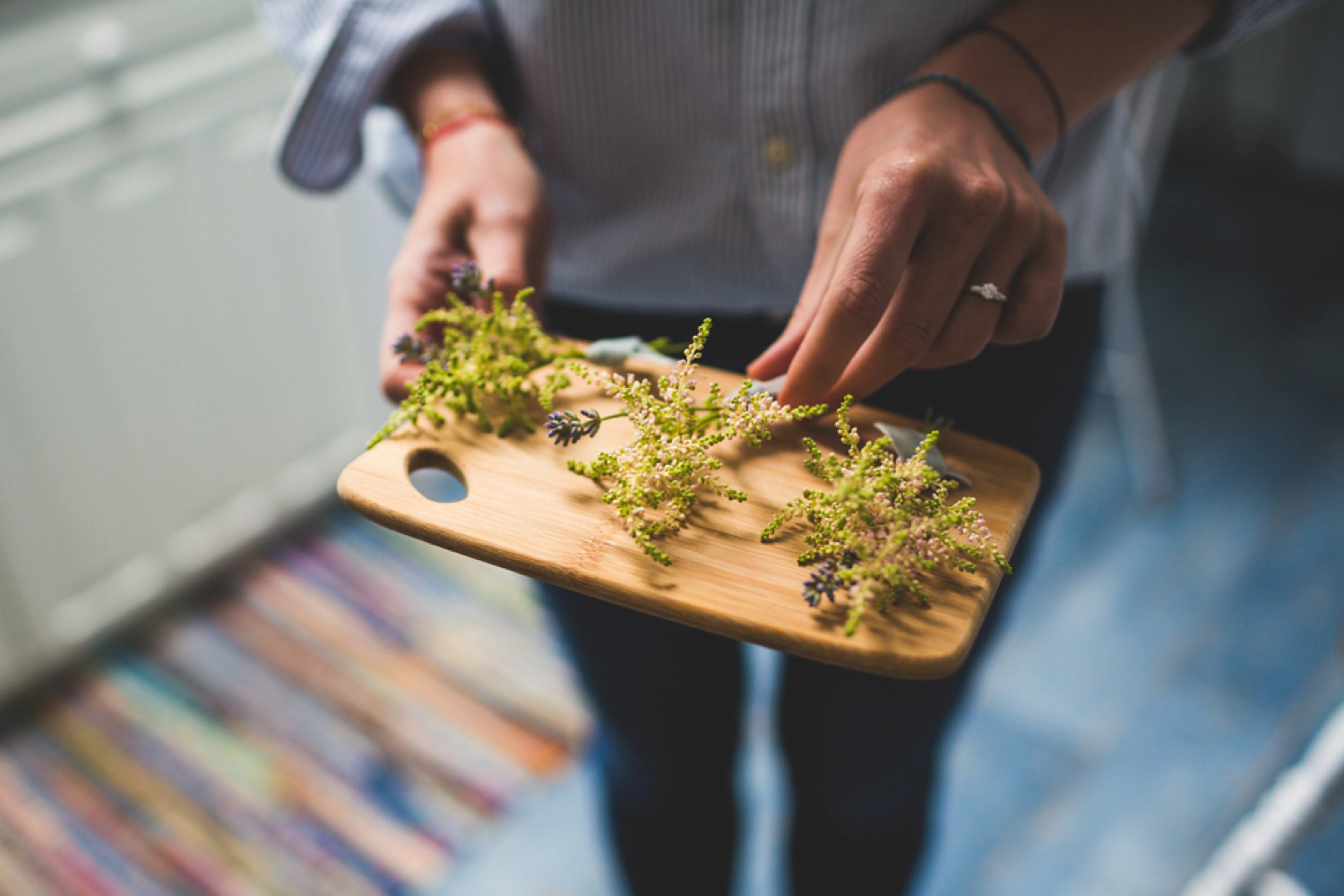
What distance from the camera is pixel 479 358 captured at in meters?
0.69

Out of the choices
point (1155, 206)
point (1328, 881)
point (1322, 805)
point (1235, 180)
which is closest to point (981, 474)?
point (1322, 805)

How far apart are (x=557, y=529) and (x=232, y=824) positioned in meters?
1.18

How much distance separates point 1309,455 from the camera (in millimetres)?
2088

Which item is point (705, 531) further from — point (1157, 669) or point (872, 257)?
point (1157, 669)

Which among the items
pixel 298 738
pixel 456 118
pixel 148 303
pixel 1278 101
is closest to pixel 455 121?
pixel 456 118

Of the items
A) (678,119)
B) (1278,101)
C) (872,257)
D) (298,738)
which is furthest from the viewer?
(1278,101)

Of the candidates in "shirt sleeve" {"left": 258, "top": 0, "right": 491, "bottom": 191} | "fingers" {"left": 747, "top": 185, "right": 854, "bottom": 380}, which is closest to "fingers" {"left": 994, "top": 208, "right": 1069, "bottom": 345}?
"fingers" {"left": 747, "top": 185, "right": 854, "bottom": 380}

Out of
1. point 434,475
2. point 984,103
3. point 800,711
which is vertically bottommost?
point 800,711

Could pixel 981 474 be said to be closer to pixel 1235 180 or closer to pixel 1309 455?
pixel 1309 455

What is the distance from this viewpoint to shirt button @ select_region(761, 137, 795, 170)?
754 mm

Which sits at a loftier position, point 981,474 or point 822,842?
point 981,474

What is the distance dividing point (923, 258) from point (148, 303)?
51.2 inches

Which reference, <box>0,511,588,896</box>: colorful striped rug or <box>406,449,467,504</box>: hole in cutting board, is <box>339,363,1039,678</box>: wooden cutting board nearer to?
<box>406,449,467,504</box>: hole in cutting board

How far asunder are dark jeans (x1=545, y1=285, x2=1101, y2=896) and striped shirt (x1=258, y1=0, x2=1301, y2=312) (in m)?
0.06
